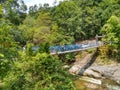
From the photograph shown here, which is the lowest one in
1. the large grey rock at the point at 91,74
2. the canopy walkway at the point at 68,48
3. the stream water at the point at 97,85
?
the stream water at the point at 97,85

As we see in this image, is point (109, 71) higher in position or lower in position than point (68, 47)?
lower

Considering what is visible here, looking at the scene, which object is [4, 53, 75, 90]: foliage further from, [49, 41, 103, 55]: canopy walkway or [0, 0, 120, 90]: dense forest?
[49, 41, 103, 55]: canopy walkway

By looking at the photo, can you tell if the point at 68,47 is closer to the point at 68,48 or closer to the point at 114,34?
the point at 68,48

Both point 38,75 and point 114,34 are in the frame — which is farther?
point 114,34

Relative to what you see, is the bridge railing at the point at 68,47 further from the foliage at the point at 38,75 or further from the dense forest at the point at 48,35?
the foliage at the point at 38,75

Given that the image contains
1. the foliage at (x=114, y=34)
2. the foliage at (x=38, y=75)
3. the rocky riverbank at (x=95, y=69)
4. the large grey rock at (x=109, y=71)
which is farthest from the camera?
the foliage at (x=114, y=34)

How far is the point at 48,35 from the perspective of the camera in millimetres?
26047

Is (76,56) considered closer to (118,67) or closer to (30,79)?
(118,67)

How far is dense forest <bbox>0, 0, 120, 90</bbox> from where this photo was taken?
10.7 meters

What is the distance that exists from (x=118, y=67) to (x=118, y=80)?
6.52 feet

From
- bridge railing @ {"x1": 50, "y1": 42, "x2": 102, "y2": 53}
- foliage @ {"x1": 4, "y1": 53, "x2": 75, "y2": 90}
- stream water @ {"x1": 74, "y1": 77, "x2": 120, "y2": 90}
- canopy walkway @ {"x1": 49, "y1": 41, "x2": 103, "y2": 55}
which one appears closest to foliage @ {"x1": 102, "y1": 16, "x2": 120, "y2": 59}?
canopy walkway @ {"x1": 49, "y1": 41, "x2": 103, "y2": 55}

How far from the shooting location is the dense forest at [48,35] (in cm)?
1070

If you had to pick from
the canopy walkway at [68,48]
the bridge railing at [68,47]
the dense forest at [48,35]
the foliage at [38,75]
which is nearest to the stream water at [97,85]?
the canopy walkway at [68,48]

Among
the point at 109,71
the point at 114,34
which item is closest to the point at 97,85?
the point at 109,71
